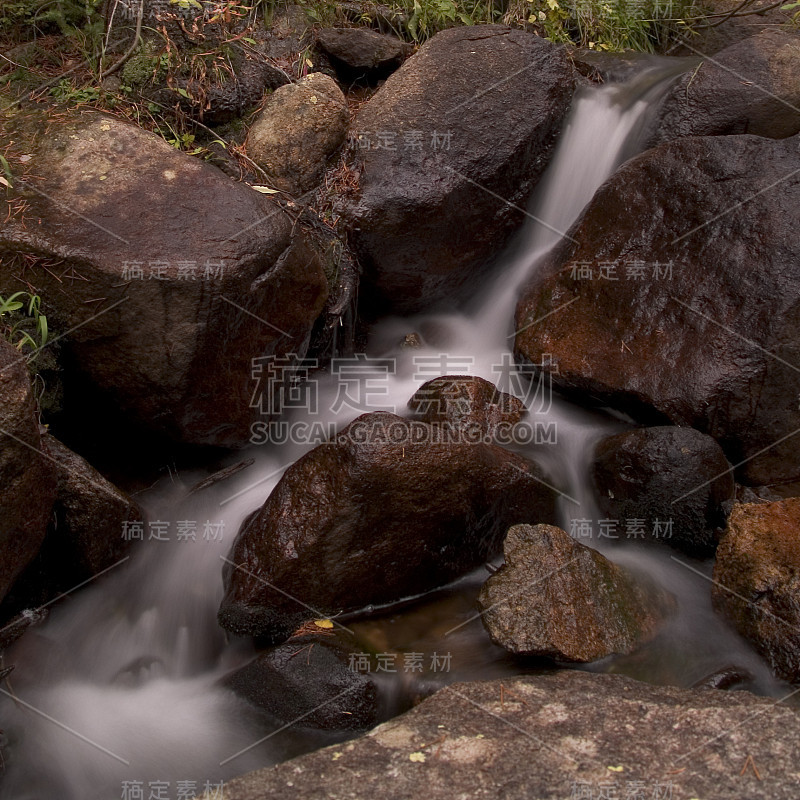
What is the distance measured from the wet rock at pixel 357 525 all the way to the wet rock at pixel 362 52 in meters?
3.48

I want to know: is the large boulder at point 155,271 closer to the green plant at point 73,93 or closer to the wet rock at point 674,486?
the green plant at point 73,93

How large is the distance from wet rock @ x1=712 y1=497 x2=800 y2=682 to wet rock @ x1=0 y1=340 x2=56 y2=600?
3.06 m

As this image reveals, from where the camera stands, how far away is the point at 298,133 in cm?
511

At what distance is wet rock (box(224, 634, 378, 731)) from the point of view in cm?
310

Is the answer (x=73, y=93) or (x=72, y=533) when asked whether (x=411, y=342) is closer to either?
(x=72, y=533)

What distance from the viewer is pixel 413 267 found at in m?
5.07

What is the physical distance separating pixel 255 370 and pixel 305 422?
57cm

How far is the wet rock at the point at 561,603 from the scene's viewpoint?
3.12 m

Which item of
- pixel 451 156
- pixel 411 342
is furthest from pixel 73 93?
pixel 411 342

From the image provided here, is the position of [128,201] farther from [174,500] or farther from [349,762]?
[349,762]

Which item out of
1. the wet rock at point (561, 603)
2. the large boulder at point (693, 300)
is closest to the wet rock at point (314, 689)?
the wet rock at point (561, 603)

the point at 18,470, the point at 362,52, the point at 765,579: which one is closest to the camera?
the point at 18,470

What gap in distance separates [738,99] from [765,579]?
345 centimetres

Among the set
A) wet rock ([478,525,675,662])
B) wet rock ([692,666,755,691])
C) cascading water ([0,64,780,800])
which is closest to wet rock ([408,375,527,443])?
cascading water ([0,64,780,800])
